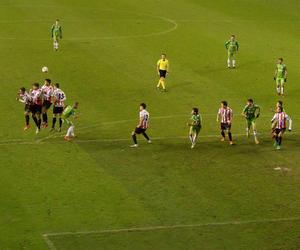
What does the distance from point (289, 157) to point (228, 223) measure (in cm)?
905

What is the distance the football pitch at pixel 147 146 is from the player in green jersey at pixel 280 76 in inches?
28.2

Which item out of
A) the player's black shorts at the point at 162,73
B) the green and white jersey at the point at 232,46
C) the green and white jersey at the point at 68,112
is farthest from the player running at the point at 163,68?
the green and white jersey at the point at 68,112

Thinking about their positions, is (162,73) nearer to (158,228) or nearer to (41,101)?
(41,101)

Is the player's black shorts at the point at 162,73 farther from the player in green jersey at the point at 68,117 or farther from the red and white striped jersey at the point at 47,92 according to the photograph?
the player in green jersey at the point at 68,117

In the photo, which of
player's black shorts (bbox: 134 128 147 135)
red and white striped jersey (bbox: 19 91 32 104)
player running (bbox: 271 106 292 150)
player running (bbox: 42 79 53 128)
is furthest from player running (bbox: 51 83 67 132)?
player running (bbox: 271 106 292 150)

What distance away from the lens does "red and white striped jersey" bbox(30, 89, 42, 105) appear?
143 ft

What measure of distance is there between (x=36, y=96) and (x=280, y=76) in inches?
617

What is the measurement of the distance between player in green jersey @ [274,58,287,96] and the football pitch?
0.72 metres

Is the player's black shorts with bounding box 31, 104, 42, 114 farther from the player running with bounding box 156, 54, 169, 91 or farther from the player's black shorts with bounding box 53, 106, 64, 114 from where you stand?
the player running with bounding box 156, 54, 169, 91

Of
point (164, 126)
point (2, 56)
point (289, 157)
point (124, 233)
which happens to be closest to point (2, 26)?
point (2, 56)

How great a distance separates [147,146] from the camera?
139 ft

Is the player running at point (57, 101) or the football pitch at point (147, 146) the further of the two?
the player running at point (57, 101)

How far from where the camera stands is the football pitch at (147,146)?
3203cm

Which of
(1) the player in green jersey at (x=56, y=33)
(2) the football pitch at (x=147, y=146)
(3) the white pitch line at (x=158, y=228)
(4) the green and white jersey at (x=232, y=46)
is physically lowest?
(3) the white pitch line at (x=158, y=228)
